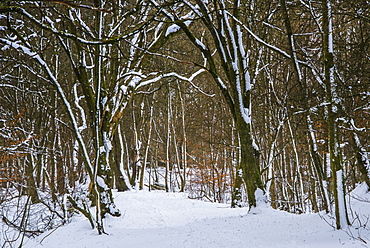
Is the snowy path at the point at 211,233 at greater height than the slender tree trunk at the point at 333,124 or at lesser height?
lesser

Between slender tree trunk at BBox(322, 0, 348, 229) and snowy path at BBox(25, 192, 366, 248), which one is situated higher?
slender tree trunk at BBox(322, 0, 348, 229)

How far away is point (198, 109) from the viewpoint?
63.3 feet

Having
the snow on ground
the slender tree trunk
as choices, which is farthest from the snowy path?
the slender tree trunk

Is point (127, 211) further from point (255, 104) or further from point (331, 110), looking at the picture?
point (255, 104)

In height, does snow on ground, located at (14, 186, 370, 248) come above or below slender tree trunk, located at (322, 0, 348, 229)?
below

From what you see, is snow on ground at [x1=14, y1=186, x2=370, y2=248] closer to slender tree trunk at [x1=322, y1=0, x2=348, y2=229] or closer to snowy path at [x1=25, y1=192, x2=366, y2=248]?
snowy path at [x1=25, y1=192, x2=366, y2=248]

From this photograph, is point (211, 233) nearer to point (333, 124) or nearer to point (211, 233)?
point (211, 233)

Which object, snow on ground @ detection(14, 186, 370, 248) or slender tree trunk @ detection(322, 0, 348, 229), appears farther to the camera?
slender tree trunk @ detection(322, 0, 348, 229)

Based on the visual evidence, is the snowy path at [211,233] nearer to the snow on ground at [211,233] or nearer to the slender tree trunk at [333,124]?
the snow on ground at [211,233]

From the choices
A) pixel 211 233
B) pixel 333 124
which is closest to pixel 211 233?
pixel 211 233

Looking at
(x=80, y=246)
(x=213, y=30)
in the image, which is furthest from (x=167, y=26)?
(x=80, y=246)

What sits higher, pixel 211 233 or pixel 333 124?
pixel 333 124

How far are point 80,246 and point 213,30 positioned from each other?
20.3ft

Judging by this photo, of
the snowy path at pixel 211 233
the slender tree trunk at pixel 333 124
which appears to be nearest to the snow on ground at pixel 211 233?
the snowy path at pixel 211 233
